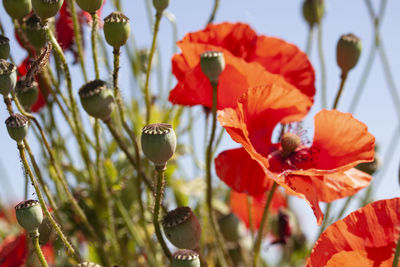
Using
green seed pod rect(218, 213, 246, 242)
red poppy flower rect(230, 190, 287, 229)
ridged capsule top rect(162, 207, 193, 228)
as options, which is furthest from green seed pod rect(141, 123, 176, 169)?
red poppy flower rect(230, 190, 287, 229)

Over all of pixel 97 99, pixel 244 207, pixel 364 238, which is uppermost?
pixel 97 99

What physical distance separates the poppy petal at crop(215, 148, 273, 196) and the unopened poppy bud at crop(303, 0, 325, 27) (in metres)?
0.39

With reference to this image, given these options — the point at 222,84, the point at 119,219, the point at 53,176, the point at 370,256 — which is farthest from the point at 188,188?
the point at 370,256

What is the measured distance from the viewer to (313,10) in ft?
3.42

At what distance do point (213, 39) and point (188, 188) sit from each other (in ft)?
1.16

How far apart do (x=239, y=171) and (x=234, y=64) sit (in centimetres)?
12

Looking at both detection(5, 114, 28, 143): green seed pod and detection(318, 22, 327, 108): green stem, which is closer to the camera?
detection(5, 114, 28, 143): green seed pod

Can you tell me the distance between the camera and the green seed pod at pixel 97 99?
25.2 inches

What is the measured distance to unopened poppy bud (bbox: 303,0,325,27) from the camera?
104 cm

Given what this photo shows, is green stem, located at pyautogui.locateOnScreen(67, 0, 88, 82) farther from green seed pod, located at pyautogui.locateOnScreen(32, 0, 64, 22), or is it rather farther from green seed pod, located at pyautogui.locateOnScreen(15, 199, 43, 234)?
green seed pod, located at pyautogui.locateOnScreen(15, 199, 43, 234)

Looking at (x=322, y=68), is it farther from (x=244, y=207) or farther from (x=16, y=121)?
(x=16, y=121)

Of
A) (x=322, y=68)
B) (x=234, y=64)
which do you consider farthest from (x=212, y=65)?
(x=322, y=68)

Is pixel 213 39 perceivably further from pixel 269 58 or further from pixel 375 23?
pixel 375 23

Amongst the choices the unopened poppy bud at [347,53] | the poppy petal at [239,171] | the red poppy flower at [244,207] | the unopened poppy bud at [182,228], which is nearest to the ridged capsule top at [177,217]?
the unopened poppy bud at [182,228]
